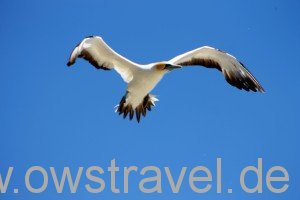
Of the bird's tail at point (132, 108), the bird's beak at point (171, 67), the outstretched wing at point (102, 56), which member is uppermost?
the outstretched wing at point (102, 56)

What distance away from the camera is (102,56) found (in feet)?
26.0

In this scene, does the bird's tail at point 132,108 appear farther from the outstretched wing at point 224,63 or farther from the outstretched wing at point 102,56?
the outstretched wing at point 224,63

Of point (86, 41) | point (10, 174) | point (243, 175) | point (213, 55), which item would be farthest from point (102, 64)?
point (243, 175)

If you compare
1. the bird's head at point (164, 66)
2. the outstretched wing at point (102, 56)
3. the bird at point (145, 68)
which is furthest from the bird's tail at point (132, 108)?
the bird's head at point (164, 66)

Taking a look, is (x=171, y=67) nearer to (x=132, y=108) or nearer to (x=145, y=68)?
(x=145, y=68)

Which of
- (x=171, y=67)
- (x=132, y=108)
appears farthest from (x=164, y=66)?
(x=132, y=108)

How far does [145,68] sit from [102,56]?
738 mm

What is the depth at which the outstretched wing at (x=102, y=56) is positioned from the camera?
7461mm

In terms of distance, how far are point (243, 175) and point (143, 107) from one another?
87.1 inches

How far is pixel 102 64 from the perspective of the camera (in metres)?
8.02

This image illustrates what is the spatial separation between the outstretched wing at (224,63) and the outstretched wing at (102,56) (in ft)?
2.42

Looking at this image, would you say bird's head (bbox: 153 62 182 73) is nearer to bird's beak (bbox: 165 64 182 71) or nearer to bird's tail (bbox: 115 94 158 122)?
bird's beak (bbox: 165 64 182 71)

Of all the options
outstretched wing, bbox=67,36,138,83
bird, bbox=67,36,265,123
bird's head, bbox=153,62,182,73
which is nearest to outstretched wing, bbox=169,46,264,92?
bird, bbox=67,36,265,123

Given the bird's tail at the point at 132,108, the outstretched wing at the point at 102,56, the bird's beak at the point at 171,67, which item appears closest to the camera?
the outstretched wing at the point at 102,56
